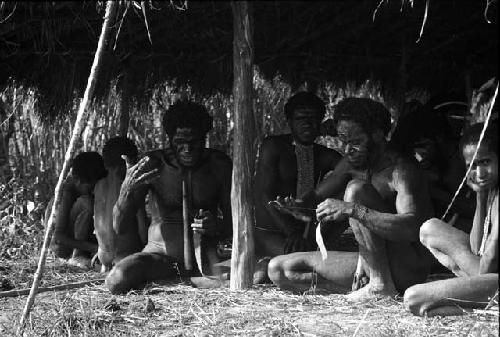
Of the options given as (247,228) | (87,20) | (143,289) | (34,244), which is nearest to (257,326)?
(247,228)

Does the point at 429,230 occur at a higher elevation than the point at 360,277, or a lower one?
higher

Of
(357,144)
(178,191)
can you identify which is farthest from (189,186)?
(357,144)

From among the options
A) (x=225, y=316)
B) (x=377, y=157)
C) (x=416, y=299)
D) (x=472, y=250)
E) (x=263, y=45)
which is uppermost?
(x=263, y=45)

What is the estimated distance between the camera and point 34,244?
8492mm

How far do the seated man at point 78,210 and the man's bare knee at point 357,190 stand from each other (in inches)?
137

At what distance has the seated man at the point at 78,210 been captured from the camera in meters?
7.88

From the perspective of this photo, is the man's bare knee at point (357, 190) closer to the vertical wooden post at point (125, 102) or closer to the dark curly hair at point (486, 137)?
the dark curly hair at point (486, 137)

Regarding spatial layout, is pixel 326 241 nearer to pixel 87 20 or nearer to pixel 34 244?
pixel 87 20

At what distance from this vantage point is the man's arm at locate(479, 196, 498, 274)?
4191 millimetres

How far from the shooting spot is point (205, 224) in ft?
19.4

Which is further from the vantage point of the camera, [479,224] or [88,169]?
[88,169]

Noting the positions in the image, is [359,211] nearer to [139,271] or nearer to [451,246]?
[451,246]

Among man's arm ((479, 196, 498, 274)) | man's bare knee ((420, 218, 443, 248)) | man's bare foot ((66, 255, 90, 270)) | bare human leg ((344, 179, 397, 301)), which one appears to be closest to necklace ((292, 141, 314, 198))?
bare human leg ((344, 179, 397, 301))

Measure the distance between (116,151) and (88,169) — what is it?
2.39ft
